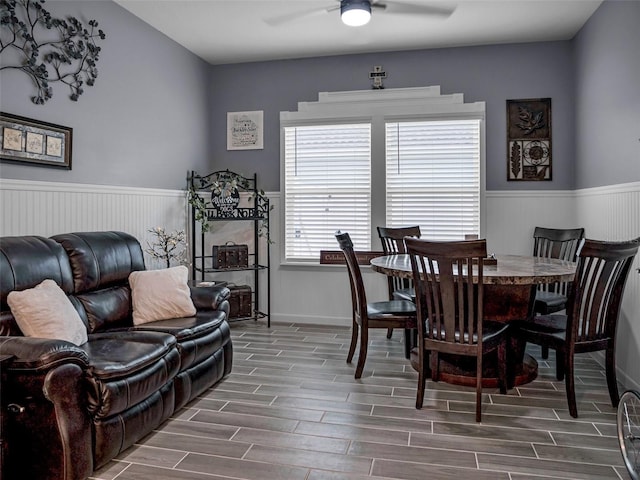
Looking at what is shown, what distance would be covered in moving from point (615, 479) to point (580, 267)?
3.61ft

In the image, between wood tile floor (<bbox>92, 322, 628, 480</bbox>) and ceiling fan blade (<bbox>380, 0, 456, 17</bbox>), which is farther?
ceiling fan blade (<bbox>380, 0, 456, 17</bbox>)

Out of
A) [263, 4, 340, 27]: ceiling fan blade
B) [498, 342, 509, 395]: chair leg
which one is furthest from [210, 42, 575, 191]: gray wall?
[498, 342, 509, 395]: chair leg

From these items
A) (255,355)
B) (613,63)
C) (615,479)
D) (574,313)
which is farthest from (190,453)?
(613,63)

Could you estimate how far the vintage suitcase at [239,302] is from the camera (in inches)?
189

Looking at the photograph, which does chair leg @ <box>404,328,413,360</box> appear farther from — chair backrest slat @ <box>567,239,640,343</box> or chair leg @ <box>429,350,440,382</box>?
chair backrest slat @ <box>567,239,640,343</box>

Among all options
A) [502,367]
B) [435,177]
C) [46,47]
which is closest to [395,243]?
[435,177]

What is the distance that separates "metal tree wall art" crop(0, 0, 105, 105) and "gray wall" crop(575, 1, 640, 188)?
3.92m

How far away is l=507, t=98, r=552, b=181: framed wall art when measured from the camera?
4637 millimetres

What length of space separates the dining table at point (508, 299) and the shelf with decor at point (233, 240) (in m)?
1.87

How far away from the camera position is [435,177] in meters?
4.84

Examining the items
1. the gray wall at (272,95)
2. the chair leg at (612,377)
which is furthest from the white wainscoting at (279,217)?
the chair leg at (612,377)

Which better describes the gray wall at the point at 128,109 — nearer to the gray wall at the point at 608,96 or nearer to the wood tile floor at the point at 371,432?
the wood tile floor at the point at 371,432

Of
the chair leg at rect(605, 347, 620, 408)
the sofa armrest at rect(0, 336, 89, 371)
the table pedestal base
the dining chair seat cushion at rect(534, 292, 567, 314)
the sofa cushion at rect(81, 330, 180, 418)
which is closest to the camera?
the sofa armrest at rect(0, 336, 89, 371)

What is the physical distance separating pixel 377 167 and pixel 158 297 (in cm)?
270
